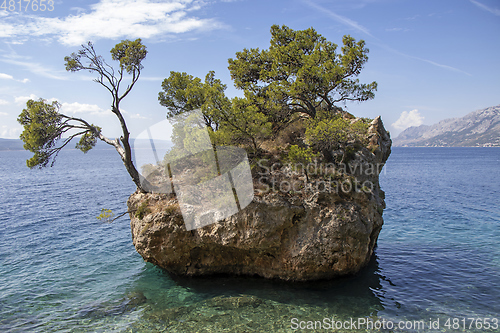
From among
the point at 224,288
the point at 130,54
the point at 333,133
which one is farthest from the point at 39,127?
the point at 333,133

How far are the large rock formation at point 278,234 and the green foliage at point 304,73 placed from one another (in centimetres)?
594

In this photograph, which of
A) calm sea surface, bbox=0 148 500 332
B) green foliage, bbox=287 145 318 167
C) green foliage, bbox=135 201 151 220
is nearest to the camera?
calm sea surface, bbox=0 148 500 332

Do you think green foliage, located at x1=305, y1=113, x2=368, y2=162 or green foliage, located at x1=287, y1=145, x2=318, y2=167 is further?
green foliage, located at x1=305, y1=113, x2=368, y2=162

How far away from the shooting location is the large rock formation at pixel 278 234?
1827cm

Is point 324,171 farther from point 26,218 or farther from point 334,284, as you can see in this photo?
point 26,218

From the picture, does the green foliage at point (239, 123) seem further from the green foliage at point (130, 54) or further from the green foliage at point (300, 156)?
the green foliage at point (130, 54)

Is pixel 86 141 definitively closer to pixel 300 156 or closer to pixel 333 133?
pixel 300 156

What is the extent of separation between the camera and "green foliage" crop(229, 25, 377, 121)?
21531 millimetres

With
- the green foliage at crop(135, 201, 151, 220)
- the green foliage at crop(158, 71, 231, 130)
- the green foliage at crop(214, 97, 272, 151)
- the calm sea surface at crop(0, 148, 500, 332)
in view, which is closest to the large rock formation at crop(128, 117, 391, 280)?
the green foliage at crop(135, 201, 151, 220)

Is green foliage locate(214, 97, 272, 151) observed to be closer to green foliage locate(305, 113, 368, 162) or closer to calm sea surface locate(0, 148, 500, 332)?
green foliage locate(305, 113, 368, 162)

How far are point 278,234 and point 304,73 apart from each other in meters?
11.5

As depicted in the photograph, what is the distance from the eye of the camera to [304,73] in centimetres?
2119

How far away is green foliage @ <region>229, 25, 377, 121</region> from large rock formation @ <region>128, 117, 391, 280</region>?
5.94 metres

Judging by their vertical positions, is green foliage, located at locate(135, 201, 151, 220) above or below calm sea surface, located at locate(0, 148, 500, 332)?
above
